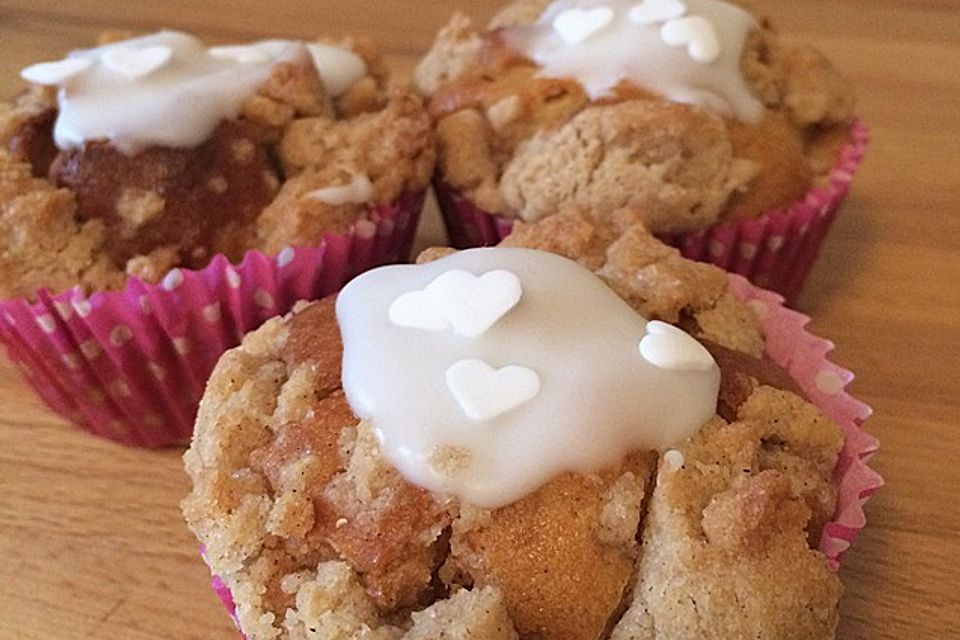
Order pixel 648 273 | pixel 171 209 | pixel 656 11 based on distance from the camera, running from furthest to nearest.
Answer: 1. pixel 656 11
2. pixel 171 209
3. pixel 648 273

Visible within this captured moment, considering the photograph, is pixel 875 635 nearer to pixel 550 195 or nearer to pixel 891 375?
pixel 891 375

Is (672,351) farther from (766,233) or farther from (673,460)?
(766,233)

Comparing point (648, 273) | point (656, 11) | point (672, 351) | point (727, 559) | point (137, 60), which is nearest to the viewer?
point (727, 559)

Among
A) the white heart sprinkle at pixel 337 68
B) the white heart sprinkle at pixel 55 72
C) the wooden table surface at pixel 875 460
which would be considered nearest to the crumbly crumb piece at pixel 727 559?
the wooden table surface at pixel 875 460

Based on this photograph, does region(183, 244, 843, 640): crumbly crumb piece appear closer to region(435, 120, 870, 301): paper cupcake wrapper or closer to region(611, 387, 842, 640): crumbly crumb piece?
region(611, 387, 842, 640): crumbly crumb piece

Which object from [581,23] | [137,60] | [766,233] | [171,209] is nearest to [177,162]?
[171,209]

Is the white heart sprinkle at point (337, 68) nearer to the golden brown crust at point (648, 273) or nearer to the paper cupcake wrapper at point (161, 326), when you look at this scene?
the paper cupcake wrapper at point (161, 326)

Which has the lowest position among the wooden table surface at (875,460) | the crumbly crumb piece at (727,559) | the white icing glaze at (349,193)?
the wooden table surface at (875,460)
